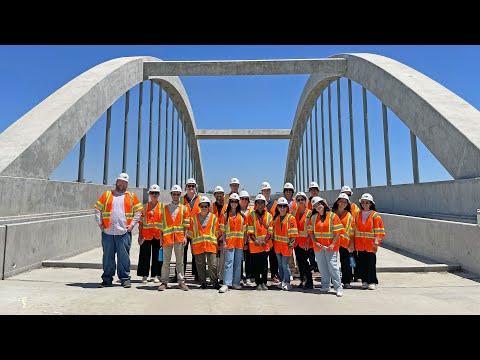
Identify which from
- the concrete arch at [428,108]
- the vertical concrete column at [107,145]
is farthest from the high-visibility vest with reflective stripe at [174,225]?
the vertical concrete column at [107,145]

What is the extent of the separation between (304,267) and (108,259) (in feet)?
9.69

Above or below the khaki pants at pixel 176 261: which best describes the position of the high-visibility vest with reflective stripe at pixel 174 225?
above

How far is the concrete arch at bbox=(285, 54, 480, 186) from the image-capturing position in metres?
7.87

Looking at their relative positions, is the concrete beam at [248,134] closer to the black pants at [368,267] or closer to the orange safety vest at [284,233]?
the orange safety vest at [284,233]

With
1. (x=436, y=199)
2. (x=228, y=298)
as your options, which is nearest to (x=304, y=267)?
(x=228, y=298)

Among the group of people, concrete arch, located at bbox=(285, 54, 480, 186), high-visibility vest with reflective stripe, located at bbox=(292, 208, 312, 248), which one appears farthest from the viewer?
concrete arch, located at bbox=(285, 54, 480, 186)

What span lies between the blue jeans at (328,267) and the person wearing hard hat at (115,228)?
283cm

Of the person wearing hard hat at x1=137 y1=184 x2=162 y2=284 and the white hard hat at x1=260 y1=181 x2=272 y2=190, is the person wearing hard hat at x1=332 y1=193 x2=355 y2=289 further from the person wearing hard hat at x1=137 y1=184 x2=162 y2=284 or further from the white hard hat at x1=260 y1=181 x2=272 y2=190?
the person wearing hard hat at x1=137 y1=184 x2=162 y2=284

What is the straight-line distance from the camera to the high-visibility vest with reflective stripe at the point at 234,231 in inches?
197

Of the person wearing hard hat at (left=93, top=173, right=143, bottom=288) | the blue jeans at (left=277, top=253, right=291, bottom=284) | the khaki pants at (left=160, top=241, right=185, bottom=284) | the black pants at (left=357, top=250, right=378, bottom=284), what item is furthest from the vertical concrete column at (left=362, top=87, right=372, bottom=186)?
the person wearing hard hat at (left=93, top=173, right=143, bottom=288)

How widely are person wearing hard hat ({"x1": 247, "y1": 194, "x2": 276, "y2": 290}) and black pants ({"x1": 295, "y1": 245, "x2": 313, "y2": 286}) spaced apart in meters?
0.49

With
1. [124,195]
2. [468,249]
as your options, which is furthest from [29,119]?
[468,249]

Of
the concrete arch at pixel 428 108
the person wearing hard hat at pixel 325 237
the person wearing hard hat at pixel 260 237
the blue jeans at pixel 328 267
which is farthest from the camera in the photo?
the concrete arch at pixel 428 108

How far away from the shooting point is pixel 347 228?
497cm
